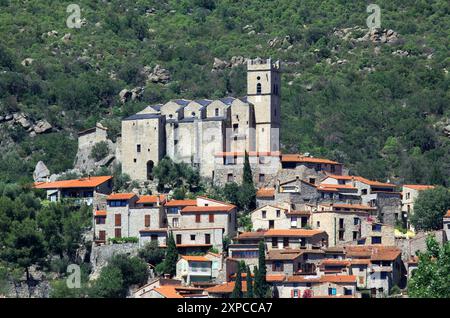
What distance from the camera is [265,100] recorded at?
72.3 metres

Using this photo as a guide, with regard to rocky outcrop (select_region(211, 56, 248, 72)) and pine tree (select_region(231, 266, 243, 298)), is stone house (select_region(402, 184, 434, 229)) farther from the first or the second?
rocky outcrop (select_region(211, 56, 248, 72))

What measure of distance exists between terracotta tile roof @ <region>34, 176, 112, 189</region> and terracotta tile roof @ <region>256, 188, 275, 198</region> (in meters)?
7.71

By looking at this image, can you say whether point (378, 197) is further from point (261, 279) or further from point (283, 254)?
point (261, 279)

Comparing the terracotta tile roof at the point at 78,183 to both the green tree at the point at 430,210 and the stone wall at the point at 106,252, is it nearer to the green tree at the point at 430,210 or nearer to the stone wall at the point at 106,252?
the stone wall at the point at 106,252

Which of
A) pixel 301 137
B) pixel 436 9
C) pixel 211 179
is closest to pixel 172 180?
pixel 211 179

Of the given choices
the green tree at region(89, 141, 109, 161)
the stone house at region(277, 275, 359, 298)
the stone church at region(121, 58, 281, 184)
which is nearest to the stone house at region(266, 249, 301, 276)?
the stone house at region(277, 275, 359, 298)

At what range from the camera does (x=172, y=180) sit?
69500 millimetres

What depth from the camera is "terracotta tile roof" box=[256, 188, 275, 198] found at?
67188 mm

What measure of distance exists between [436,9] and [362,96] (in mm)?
26827

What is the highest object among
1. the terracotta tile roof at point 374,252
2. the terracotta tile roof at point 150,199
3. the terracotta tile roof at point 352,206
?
the terracotta tile roof at point 150,199

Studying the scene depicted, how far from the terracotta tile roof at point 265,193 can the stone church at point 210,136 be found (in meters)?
1.19

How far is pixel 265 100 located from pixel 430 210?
400 inches

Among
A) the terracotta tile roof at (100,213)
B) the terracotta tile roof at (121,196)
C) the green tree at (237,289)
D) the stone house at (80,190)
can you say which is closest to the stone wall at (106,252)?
the terracotta tile roof at (100,213)

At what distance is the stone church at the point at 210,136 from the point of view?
69562 mm
